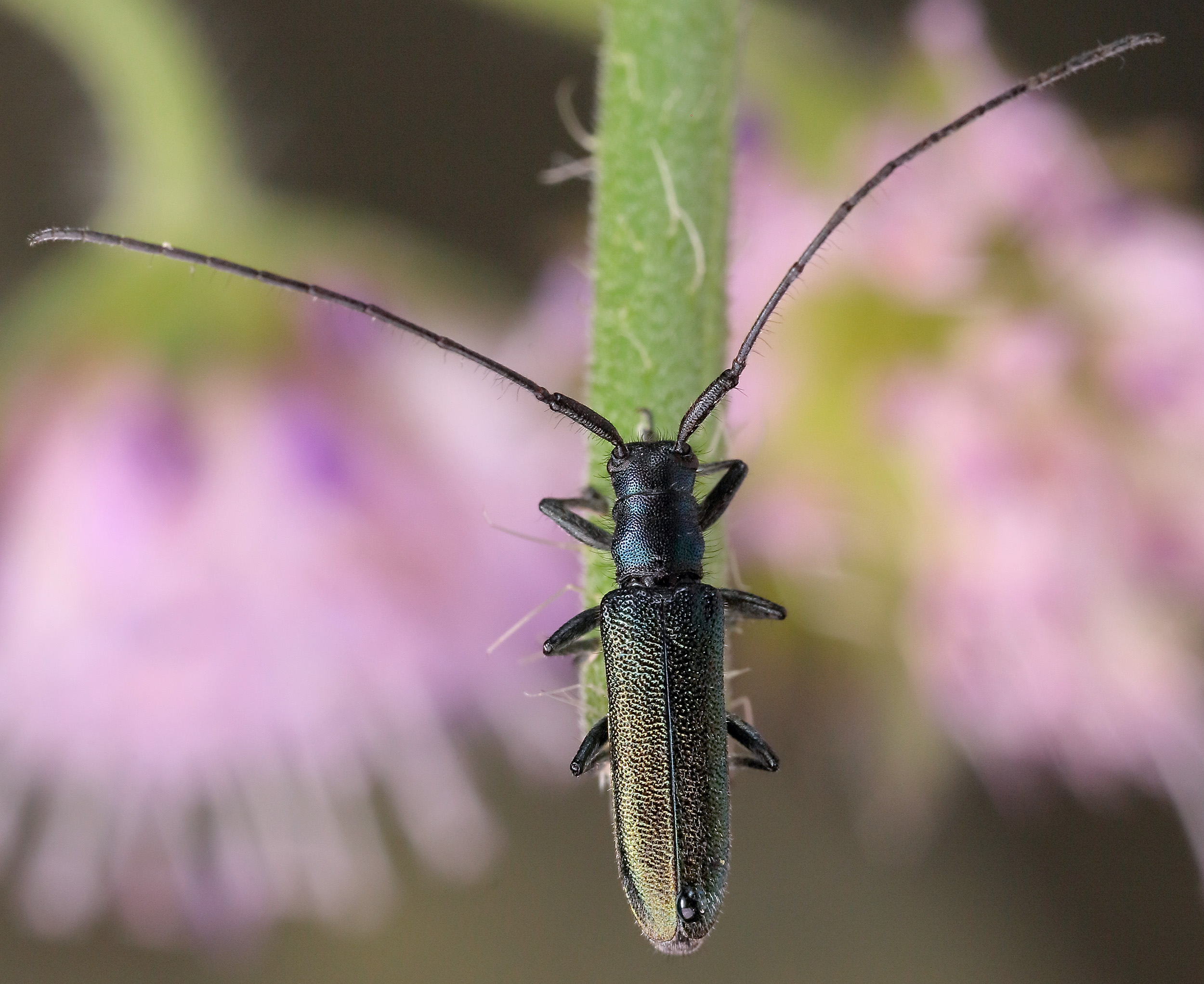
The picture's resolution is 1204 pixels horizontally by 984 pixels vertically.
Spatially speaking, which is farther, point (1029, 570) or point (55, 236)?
point (1029, 570)

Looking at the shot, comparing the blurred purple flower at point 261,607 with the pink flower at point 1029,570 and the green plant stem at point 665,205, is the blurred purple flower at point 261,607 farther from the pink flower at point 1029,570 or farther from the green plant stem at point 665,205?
the green plant stem at point 665,205

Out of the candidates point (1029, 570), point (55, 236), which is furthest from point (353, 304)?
point (1029, 570)

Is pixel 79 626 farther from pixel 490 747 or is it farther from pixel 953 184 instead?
pixel 490 747

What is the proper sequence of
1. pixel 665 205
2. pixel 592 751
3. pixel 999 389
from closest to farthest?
pixel 665 205 < pixel 592 751 < pixel 999 389

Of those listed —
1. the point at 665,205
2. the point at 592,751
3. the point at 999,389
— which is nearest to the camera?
the point at 665,205

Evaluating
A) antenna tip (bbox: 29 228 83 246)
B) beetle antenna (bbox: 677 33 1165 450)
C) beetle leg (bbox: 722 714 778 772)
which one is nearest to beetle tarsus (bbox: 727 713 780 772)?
beetle leg (bbox: 722 714 778 772)

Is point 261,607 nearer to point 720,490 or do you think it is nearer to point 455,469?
point 455,469

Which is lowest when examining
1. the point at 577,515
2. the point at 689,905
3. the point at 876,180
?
the point at 689,905
